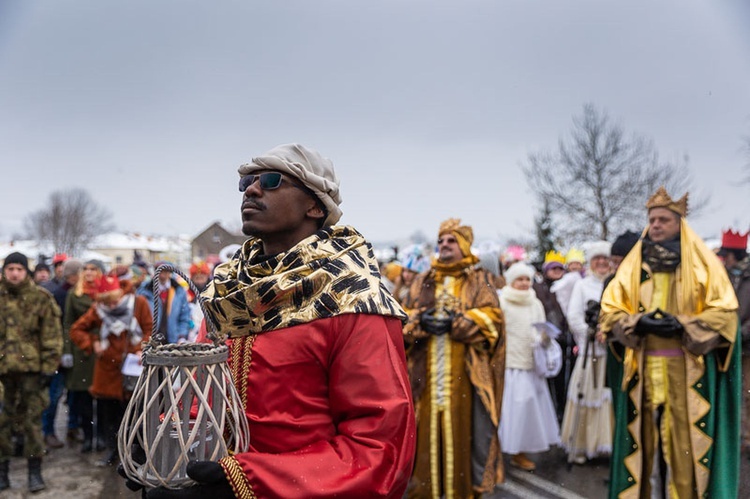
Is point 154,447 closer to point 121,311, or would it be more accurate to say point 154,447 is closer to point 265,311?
point 265,311

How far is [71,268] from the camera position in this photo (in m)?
7.60

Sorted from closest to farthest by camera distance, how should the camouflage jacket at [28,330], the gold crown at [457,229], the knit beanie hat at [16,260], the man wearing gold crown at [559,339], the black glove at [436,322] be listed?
the black glove at [436,322]
the gold crown at [457,229]
the camouflage jacket at [28,330]
the knit beanie hat at [16,260]
the man wearing gold crown at [559,339]

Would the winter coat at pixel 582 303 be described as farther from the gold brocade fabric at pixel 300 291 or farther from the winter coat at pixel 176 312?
the gold brocade fabric at pixel 300 291

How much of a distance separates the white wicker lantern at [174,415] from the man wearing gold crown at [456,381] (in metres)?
3.24

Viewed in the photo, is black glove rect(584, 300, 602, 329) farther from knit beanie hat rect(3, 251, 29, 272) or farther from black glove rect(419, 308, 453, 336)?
knit beanie hat rect(3, 251, 29, 272)

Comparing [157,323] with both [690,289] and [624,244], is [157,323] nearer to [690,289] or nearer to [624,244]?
[690,289]

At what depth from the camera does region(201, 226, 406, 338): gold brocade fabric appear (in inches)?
73.1

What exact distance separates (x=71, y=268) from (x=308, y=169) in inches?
262

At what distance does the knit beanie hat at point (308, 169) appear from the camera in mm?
1984

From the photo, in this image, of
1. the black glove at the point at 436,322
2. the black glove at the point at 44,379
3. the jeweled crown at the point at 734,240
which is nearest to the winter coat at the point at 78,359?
the black glove at the point at 44,379

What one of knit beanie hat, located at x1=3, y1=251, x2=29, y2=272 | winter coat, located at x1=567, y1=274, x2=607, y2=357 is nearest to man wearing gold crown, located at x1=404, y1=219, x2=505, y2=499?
winter coat, located at x1=567, y1=274, x2=607, y2=357

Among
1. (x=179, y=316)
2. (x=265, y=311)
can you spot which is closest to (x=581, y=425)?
(x=179, y=316)

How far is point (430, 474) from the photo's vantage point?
4793mm

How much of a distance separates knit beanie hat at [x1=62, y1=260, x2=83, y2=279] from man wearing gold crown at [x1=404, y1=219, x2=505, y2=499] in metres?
4.83
